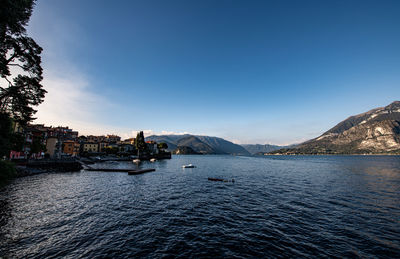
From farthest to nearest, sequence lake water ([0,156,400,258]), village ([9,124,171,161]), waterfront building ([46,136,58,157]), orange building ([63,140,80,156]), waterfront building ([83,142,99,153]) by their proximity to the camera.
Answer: waterfront building ([83,142,99,153]), orange building ([63,140,80,156]), waterfront building ([46,136,58,157]), village ([9,124,171,161]), lake water ([0,156,400,258])

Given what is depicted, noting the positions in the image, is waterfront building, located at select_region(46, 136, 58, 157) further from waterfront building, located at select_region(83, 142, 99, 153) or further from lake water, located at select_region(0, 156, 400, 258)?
lake water, located at select_region(0, 156, 400, 258)

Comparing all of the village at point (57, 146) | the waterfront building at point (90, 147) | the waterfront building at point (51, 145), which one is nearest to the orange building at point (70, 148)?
the village at point (57, 146)

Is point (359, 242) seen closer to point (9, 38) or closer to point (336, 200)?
point (336, 200)

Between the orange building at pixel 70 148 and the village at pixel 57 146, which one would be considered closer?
the village at pixel 57 146

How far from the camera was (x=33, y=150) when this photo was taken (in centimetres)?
6712

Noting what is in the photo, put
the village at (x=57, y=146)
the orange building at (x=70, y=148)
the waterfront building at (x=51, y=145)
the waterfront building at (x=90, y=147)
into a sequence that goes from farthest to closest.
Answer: the waterfront building at (x=90, y=147), the orange building at (x=70, y=148), the waterfront building at (x=51, y=145), the village at (x=57, y=146)

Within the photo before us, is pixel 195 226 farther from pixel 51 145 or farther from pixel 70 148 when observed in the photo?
pixel 70 148

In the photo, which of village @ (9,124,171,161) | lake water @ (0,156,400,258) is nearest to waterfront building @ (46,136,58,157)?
village @ (9,124,171,161)

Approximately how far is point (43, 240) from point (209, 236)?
14.5 m

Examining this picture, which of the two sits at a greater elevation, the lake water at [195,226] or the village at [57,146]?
the village at [57,146]

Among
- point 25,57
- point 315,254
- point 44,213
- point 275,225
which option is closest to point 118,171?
point 44,213

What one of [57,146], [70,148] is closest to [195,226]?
[57,146]

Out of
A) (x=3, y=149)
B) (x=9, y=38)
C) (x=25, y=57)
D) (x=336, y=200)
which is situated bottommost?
(x=336, y=200)

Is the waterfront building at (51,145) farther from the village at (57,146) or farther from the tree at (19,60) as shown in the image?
the tree at (19,60)
